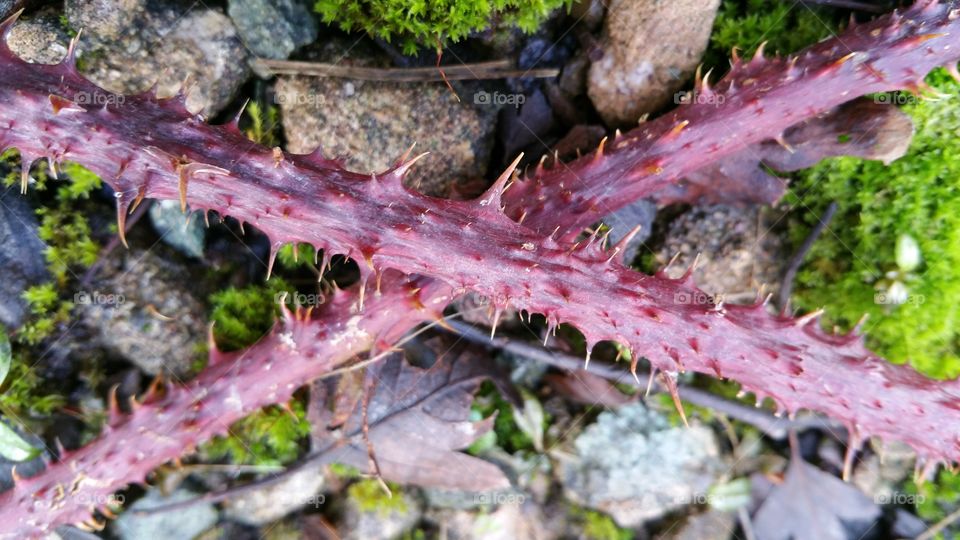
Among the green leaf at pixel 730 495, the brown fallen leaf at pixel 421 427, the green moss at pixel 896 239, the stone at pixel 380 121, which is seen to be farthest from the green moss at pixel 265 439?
the green moss at pixel 896 239

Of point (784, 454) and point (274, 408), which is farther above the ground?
point (274, 408)

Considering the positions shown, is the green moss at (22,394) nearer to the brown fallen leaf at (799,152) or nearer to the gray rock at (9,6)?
the gray rock at (9,6)

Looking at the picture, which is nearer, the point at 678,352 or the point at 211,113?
the point at 678,352

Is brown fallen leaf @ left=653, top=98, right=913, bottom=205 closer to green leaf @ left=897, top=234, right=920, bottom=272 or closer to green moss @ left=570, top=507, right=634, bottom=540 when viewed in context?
green leaf @ left=897, top=234, right=920, bottom=272

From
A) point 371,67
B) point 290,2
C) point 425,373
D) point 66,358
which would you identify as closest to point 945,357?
point 425,373

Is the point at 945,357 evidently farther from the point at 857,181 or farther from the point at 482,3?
the point at 482,3

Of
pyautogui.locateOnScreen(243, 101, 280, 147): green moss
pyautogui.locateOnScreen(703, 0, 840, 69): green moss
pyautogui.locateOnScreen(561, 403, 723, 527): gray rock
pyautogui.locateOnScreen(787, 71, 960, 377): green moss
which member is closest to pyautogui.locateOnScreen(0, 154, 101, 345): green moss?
pyautogui.locateOnScreen(243, 101, 280, 147): green moss

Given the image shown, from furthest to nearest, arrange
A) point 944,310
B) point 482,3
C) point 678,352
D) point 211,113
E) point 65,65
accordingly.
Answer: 1. point 944,310
2. point 211,113
3. point 482,3
4. point 678,352
5. point 65,65
